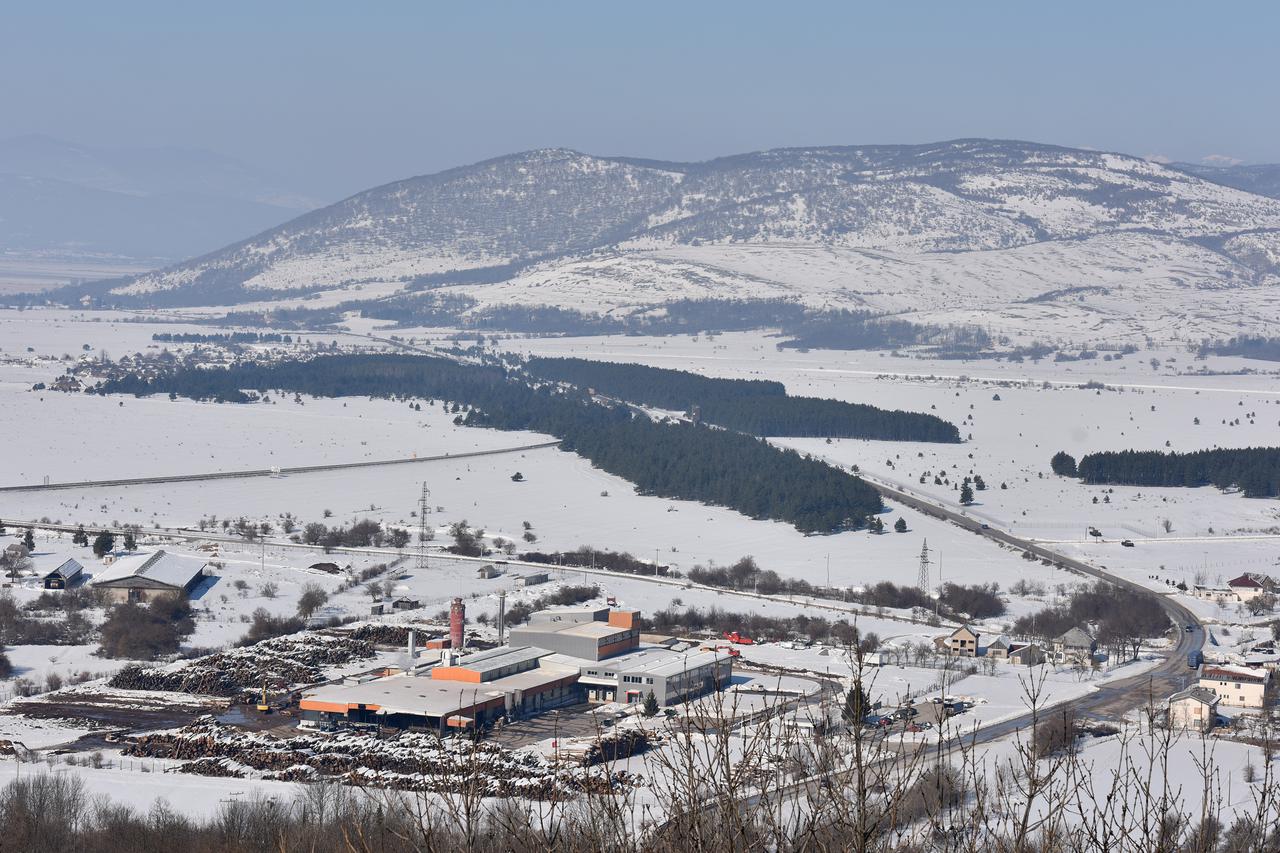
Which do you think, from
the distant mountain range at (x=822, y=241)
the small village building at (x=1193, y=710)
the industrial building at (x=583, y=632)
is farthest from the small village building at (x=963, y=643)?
the distant mountain range at (x=822, y=241)

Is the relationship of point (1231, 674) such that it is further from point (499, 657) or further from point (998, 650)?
point (499, 657)

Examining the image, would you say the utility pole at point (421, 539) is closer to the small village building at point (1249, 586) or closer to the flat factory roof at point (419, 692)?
the flat factory roof at point (419, 692)

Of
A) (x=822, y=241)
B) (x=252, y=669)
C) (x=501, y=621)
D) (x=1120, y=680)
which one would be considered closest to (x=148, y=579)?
(x=252, y=669)

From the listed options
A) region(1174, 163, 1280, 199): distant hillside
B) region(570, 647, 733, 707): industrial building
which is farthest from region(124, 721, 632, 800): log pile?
region(1174, 163, 1280, 199): distant hillside

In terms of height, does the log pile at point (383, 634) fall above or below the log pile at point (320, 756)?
below

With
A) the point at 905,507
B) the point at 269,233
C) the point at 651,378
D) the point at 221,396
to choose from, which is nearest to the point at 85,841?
the point at 905,507

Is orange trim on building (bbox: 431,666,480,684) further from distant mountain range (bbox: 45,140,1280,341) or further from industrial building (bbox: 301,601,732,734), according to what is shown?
distant mountain range (bbox: 45,140,1280,341)
